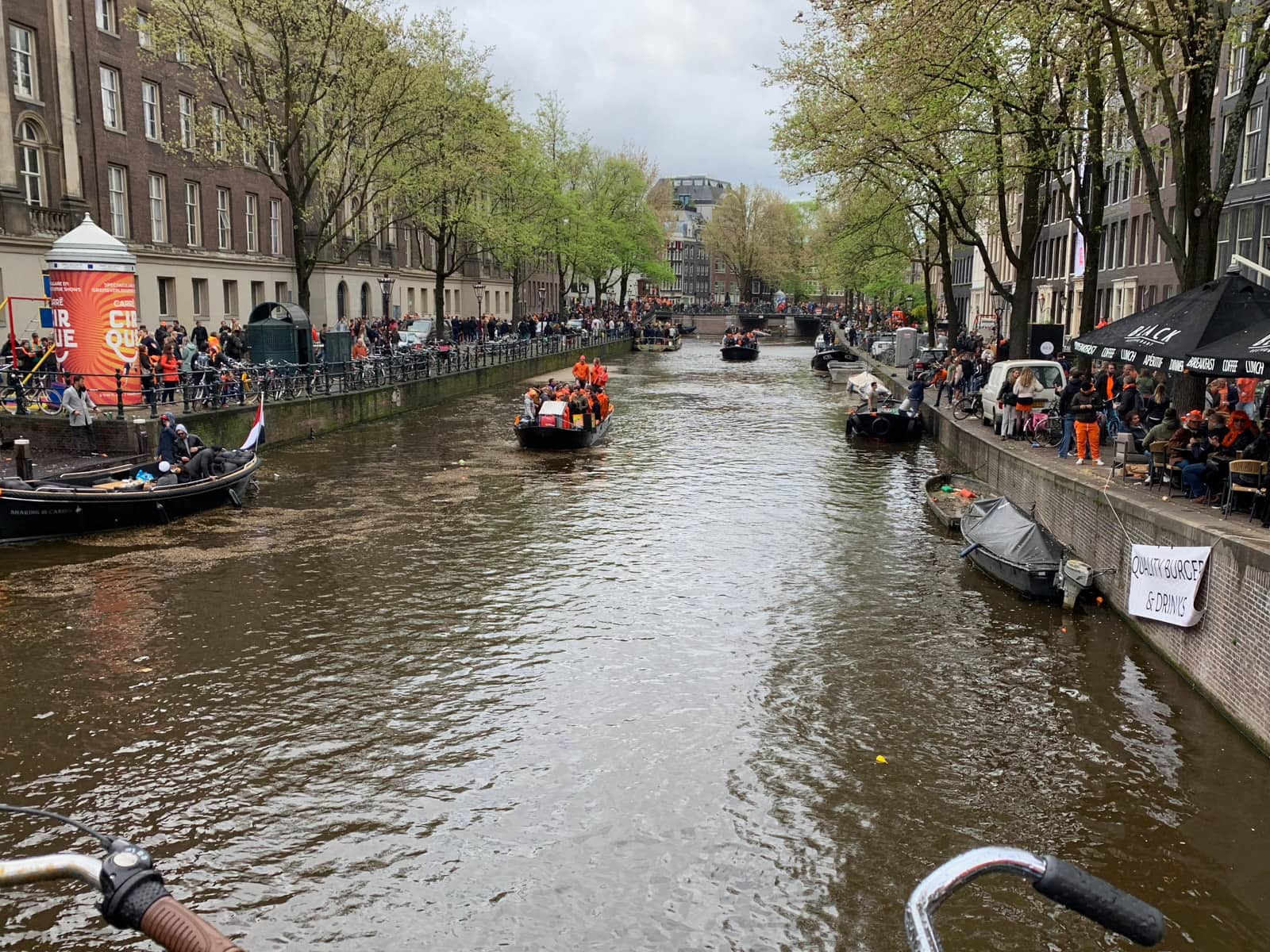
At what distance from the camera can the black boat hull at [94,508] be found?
17156 millimetres

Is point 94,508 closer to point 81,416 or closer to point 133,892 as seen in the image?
point 81,416

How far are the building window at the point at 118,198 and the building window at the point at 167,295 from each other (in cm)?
287

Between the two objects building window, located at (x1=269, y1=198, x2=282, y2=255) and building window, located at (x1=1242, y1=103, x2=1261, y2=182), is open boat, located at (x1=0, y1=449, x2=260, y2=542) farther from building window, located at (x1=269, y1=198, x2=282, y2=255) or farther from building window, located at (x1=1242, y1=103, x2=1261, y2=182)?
Result: building window, located at (x1=269, y1=198, x2=282, y2=255)

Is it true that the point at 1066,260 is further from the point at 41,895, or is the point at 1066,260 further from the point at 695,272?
the point at 695,272

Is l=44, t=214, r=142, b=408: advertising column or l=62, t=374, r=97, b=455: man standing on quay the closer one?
l=62, t=374, r=97, b=455: man standing on quay

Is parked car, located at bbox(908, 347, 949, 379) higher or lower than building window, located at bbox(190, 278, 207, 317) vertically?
lower

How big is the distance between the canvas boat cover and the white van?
898 centimetres

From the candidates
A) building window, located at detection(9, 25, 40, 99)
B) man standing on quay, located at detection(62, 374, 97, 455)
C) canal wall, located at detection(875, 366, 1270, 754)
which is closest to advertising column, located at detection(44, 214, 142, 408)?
man standing on quay, located at detection(62, 374, 97, 455)

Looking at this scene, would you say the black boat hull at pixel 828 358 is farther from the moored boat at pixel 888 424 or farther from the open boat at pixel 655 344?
the moored boat at pixel 888 424

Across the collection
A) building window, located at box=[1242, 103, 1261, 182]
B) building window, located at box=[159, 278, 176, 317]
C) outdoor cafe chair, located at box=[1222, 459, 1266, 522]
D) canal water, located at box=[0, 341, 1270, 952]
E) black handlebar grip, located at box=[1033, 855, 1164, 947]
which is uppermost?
building window, located at box=[1242, 103, 1261, 182]

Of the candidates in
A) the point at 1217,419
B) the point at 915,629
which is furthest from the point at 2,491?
the point at 1217,419

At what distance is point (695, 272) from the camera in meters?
187

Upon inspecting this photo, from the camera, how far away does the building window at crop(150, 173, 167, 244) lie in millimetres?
38781

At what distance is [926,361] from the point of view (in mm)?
46469
